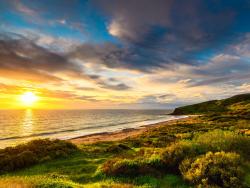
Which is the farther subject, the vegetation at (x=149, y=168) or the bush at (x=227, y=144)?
the bush at (x=227, y=144)

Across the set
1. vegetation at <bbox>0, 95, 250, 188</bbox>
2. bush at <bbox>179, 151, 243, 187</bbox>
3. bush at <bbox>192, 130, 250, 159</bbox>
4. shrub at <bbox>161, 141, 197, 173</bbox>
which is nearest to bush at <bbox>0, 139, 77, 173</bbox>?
vegetation at <bbox>0, 95, 250, 188</bbox>

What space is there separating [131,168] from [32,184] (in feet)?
19.1

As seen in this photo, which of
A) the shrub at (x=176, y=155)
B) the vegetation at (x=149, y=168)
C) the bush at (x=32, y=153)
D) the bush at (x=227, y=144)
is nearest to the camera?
the vegetation at (x=149, y=168)

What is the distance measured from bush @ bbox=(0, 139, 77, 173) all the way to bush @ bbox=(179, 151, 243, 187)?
42.3 ft

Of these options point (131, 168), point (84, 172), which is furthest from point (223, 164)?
point (84, 172)

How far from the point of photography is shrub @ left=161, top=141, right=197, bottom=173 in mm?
15344

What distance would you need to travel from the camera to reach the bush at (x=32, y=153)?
19453 millimetres

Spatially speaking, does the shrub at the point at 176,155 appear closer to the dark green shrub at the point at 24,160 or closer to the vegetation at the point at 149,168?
the vegetation at the point at 149,168

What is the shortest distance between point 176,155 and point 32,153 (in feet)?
42.8

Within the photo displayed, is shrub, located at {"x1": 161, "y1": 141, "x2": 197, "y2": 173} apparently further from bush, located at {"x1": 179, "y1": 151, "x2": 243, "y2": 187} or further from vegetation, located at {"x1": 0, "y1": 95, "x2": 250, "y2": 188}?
bush, located at {"x1": 179, "y1": 151, "x2": 243, "y2": 187}

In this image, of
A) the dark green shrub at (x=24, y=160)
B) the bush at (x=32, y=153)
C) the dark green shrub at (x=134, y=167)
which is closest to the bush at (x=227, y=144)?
the dark green shrub at (x=134, y=167)

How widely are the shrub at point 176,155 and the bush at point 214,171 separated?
3.18 ft

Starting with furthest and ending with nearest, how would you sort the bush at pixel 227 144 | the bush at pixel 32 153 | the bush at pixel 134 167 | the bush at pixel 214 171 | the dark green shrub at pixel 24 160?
the dark green shrub at pixel 24 160, the bush at pixel 32 153, the bush at pixel 227 144, the bush at pixel 134 167, the bush at pixel 214 171

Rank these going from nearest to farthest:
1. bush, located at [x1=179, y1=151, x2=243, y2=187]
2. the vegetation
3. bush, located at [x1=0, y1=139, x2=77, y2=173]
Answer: bush, located at [x1=179, y1=151, x2=243, y2=187] < the vegetation < bush, located at [x1=0, y1=139, x2=77, y2=173]
